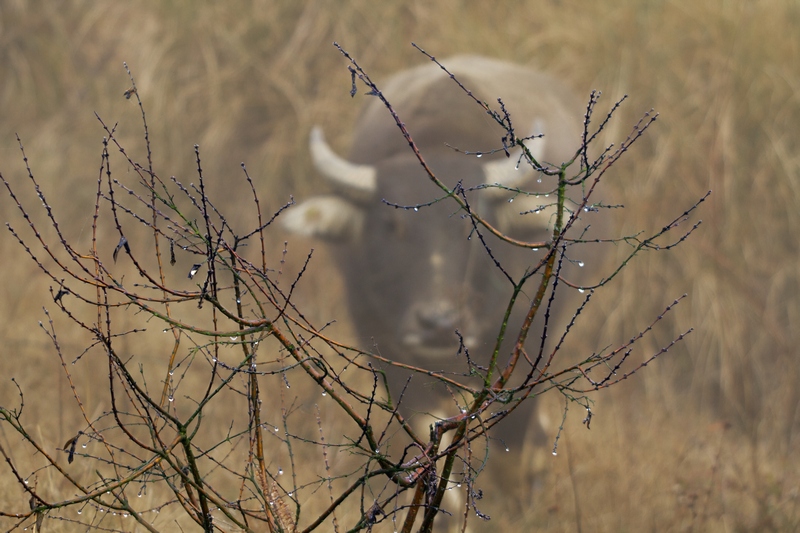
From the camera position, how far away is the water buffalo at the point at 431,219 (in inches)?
167

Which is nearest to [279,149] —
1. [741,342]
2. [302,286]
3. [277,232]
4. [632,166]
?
[277,232]

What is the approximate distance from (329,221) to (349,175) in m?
0.27

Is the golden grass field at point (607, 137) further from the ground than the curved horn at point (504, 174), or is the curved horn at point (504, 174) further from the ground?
the golden grass field at point (607, 137)

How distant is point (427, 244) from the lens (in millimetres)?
4383

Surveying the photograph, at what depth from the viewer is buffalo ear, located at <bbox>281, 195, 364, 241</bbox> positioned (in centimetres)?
483

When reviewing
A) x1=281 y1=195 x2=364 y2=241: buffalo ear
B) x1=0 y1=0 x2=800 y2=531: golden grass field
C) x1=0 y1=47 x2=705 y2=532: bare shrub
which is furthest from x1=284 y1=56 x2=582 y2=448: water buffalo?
x1=0 y1=0 x2=800 y2=531: golden grass field

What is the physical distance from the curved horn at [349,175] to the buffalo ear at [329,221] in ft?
0.28

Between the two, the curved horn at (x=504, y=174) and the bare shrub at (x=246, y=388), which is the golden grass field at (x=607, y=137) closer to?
the bare shrub at (x=246, y=388)

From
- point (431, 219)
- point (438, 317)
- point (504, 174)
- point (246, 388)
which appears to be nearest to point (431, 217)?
point (431, 219)

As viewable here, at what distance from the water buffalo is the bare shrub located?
0.15 meters

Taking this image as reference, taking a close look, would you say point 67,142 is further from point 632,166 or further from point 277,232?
point 632,166

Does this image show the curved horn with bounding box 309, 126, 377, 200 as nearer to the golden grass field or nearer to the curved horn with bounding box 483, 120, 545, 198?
the curved horn with bounding box 483, 120, 545, 198

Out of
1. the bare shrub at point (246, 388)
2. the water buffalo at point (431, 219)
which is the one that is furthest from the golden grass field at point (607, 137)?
the water buffalo at point (431, 219)

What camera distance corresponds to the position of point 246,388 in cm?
212
